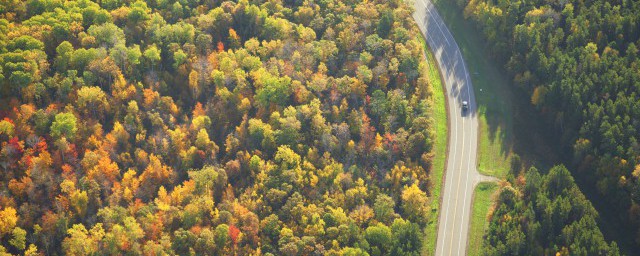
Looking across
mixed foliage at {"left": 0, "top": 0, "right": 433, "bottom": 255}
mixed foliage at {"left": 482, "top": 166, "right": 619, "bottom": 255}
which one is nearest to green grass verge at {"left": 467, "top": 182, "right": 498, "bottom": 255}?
mixed foliage at {"left": 482, "top": 166, "right": 619, "bottom": 255}

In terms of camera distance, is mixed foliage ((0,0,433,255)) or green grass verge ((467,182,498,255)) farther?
green grass verge ((467,182,498,255))

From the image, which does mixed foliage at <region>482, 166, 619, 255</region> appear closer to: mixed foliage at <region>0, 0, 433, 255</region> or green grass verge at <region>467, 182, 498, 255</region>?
green grass verge at <region>467, 182, 498, 255</region>

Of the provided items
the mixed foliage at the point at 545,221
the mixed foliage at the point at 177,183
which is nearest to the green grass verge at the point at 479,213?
the mixed foliage at the point at 545,221

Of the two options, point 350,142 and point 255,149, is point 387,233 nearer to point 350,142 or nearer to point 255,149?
point 350,142

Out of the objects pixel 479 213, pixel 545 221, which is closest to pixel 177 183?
pixel 479 213

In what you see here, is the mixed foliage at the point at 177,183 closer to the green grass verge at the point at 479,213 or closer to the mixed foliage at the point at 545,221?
the green grass verge at the point at 479,213

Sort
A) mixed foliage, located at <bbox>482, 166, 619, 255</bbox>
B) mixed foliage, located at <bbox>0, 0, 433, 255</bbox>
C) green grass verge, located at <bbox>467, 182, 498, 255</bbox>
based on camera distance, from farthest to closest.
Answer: green grass verge, located at <bbox>467, 182, 498, 255</bbox>, mixed foliage, located at <bbox>0, 0, 433, 255</bbox>, mixed foliage, located at <bbox>482, 166, 619, 255</bbox>
